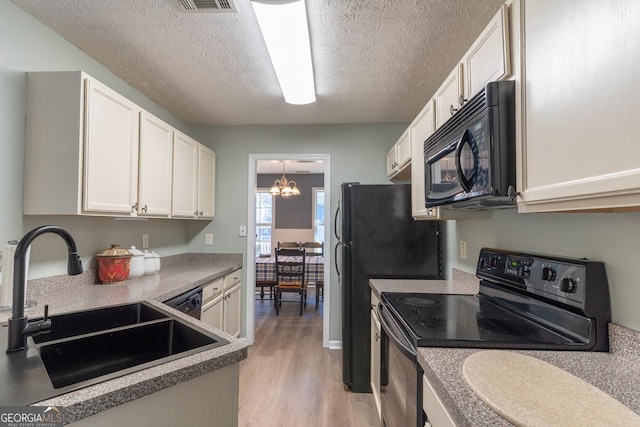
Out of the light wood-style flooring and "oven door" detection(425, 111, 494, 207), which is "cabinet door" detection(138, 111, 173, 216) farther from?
"oven door" detection(425, 111, 494, 207)

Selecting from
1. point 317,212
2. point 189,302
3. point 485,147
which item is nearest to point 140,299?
point 189,302

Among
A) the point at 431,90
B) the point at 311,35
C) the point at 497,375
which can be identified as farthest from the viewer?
the point at 431,90

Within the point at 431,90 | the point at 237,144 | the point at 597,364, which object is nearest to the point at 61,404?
the point at 597,364

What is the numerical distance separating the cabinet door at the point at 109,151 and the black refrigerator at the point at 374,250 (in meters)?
1.50

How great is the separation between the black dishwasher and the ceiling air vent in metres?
1.55

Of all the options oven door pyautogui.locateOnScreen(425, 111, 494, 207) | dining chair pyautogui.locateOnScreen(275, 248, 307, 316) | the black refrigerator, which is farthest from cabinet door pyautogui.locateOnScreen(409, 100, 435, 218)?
dining chair pyautogui.locateOnScreen(275, 248, 307, 316)

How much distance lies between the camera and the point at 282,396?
2223 millimetres

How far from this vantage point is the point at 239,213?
321 cm

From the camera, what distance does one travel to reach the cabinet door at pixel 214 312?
230 centimetres

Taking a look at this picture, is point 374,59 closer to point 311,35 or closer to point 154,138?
point 311,35

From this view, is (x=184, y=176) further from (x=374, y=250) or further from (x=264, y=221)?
(x=264, y=221)

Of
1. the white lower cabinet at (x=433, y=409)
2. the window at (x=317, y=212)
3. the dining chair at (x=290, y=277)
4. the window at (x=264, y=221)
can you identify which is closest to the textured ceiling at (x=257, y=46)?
the white lower cabinet at (x=433, y=409)

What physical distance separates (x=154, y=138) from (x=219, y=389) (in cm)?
183

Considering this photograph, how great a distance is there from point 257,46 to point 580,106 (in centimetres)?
163
